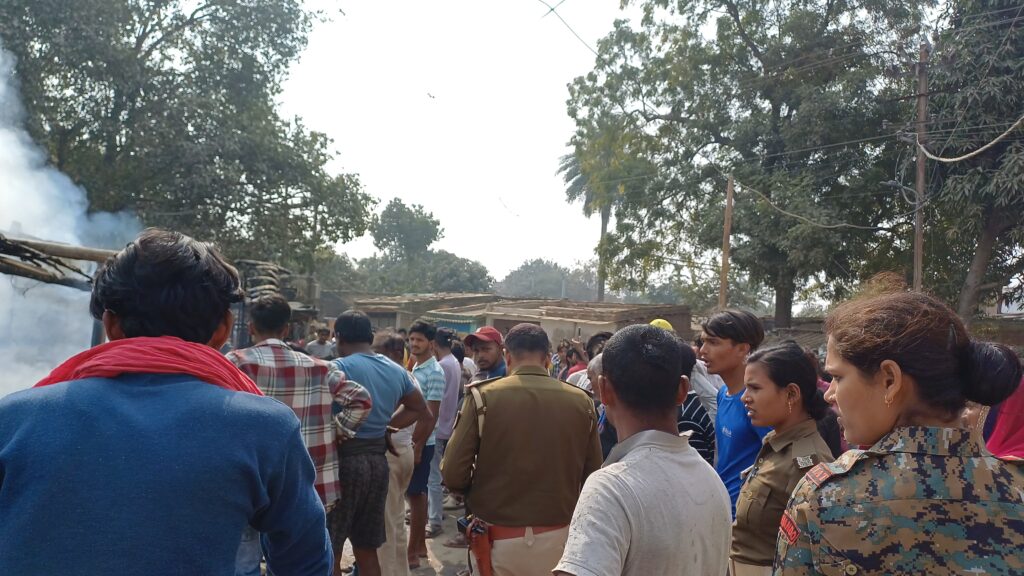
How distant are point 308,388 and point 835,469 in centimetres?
273

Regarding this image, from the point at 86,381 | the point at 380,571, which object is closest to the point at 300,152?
the point at 380,571

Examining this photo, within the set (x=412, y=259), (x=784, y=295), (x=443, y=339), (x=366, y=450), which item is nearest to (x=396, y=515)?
(x=366, y=450)

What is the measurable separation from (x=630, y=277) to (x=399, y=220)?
30722 mm

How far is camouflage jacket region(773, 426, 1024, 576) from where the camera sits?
4.32 feet

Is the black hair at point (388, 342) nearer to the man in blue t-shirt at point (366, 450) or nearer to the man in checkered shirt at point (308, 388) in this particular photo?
the man in blue t-shirt at point (366, 450)

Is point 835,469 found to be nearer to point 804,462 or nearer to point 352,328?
point 804,462

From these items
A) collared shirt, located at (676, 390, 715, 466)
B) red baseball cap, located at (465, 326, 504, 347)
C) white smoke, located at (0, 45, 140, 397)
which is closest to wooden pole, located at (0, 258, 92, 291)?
red baseball cap, located at (465, 326, 504, 347)

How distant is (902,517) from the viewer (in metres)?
1.33

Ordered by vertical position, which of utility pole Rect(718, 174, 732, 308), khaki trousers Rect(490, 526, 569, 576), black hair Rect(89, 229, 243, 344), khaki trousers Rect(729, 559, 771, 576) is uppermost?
utility pole Rect(718, 174, 732, 308)

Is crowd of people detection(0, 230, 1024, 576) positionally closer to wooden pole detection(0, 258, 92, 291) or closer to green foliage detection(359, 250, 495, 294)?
wooden pole detection(0, 258, 92, 291)

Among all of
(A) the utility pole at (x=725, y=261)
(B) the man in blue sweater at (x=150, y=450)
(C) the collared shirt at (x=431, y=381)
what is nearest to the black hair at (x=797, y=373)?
(B) the man in blue sweater at (x=150, y=450)

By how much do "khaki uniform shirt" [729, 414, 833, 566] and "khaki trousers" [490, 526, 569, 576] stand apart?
0.95 metres

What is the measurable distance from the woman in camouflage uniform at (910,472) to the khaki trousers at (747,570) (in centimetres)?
125

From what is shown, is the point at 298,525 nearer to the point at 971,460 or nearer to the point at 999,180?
the point at 971,460
